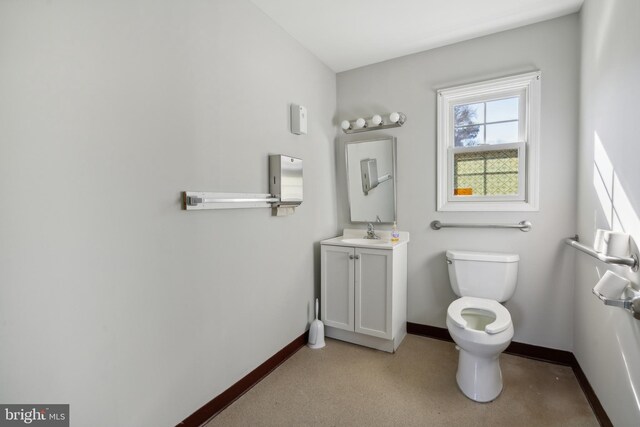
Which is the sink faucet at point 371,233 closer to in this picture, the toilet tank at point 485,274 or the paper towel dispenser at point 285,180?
the toilet tank at point 485,274

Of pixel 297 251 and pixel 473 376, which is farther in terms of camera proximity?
pixel 297 251

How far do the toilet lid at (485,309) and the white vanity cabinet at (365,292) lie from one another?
1.53ft

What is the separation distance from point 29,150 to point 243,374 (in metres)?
1.55

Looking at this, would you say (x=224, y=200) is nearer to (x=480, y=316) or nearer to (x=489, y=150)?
(x=480, y=316)

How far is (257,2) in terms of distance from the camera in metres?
1.88

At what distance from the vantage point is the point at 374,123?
2.57m

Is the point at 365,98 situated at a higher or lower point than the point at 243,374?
higher

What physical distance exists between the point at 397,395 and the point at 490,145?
74.8 inches

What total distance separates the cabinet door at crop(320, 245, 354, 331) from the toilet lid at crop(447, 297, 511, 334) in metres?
0.77

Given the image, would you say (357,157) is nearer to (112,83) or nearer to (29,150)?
(112,83)

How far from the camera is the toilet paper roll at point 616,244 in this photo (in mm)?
1261

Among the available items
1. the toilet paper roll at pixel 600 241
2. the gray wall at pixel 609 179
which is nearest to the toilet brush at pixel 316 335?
the gray wall at pixel 609 179

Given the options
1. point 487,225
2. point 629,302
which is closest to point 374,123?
point 487,225

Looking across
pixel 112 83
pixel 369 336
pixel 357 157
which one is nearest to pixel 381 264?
pixel 369 336
